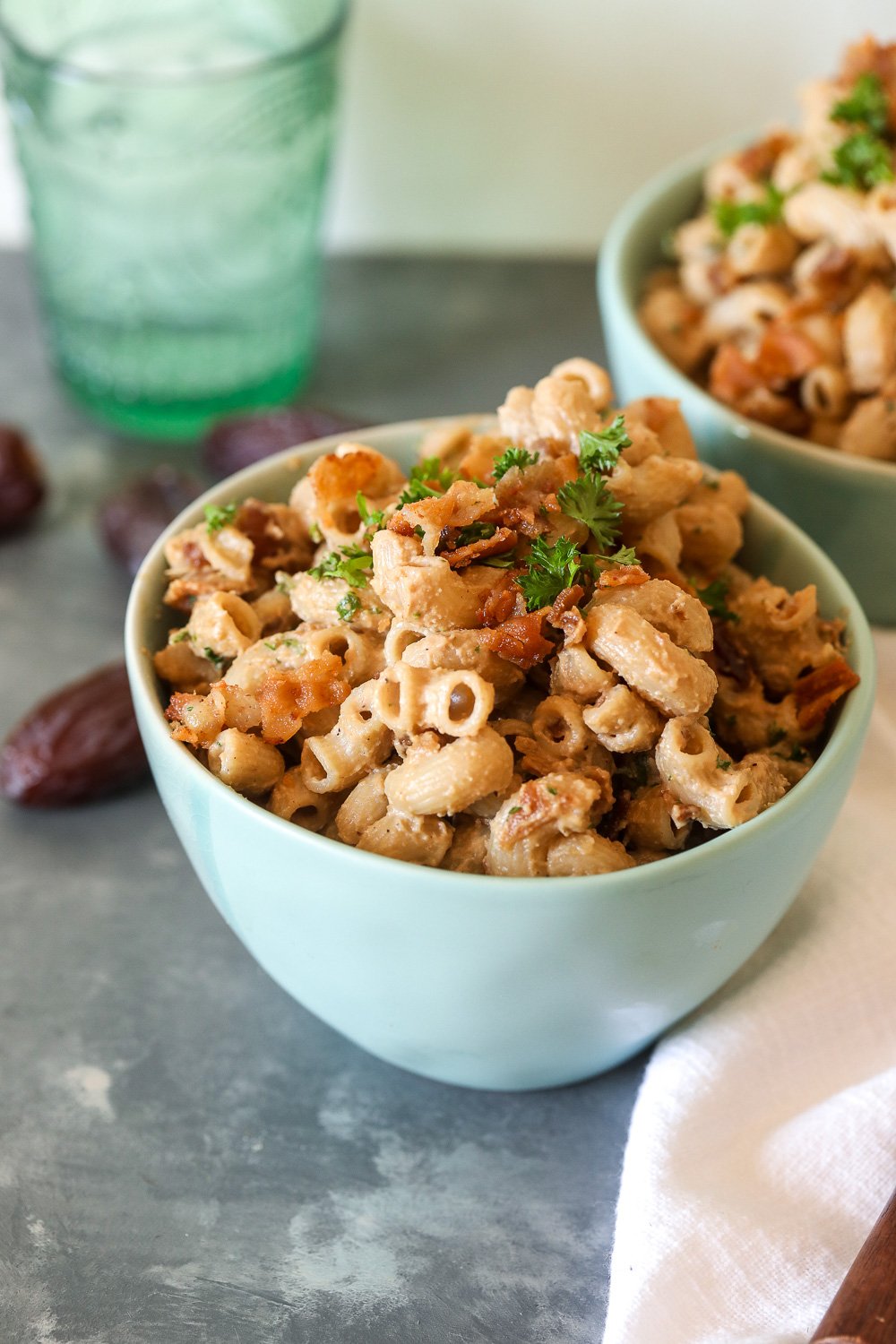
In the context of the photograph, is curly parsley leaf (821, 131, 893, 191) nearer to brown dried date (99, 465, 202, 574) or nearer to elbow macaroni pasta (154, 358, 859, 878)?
elbow macaroni pasta (154, 358, 859, 878)

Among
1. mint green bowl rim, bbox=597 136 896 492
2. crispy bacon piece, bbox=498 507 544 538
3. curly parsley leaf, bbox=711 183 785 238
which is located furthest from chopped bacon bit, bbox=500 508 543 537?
curly parsley leaf, bbox=711 183 785 238

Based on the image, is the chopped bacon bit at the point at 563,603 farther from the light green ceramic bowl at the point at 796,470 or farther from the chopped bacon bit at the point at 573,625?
the light green ceramic bowl at the point at 796,470

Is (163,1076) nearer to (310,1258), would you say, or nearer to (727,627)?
(310,1258)

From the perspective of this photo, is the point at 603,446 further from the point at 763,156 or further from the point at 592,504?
the point at 763,156

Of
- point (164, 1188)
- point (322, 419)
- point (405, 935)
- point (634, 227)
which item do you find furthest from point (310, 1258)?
point (634, 227)

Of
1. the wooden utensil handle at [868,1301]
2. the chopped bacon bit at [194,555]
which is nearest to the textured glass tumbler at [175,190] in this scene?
the chopped bacon bit at [194,555]
